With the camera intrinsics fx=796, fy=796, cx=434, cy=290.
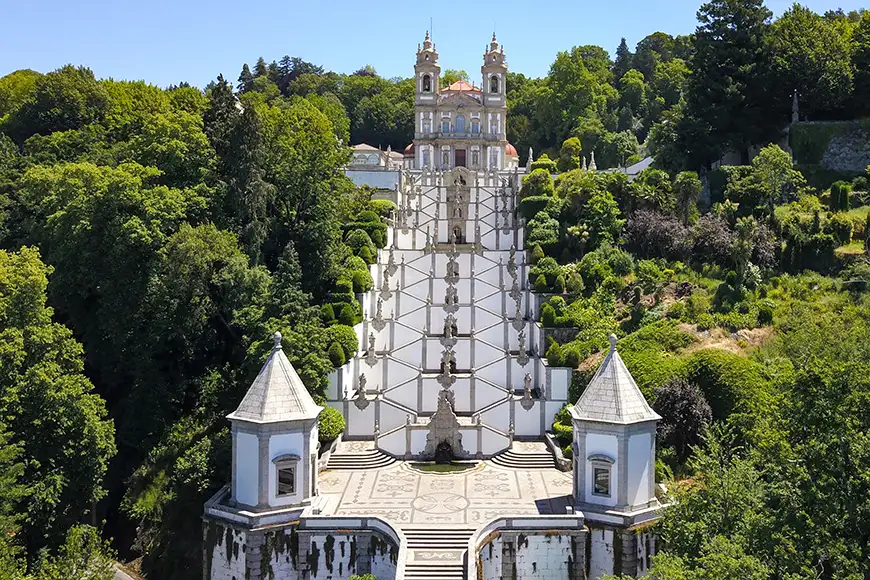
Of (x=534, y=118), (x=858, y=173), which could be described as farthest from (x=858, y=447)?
(x=534, y=118)

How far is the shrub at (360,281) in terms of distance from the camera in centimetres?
3466

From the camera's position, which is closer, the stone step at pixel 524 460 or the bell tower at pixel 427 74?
the stone step at pixel 524 460

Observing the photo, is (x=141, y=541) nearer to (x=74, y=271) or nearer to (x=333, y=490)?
(x=333, y=490)

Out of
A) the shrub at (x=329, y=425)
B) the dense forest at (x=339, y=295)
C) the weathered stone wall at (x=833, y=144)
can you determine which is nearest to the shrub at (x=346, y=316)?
the dense forest at (x=339, y=295)

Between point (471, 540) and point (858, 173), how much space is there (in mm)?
31042

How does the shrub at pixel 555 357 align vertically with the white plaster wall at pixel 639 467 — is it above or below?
above

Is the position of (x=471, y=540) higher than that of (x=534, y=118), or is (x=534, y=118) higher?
(x=534, y=118)

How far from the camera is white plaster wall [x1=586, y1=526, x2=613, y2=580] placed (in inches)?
834

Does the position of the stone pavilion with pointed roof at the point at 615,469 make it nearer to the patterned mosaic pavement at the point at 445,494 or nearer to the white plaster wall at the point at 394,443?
the patterned mosaic pavement at the point at 445,494

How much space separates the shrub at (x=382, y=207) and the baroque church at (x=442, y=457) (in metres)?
3.80

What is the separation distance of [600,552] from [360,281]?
56.3 ft

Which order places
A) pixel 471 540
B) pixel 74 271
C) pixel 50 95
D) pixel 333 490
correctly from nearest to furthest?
pixel 471 540
pixel 333 490
pixel 74 271
pixel 50 95

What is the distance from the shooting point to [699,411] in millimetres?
24609

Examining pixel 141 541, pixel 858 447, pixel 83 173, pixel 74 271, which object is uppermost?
pixel 83 173
